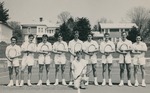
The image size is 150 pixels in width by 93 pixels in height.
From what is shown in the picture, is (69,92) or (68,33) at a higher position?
(68,33)

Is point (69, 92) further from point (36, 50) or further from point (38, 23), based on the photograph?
point (38, 23)

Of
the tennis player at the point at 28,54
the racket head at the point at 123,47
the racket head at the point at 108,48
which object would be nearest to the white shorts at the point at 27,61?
the tennis player at the point at 28,54

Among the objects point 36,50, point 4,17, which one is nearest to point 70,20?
point 4,17

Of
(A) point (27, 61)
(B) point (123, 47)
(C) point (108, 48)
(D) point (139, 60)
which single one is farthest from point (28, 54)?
(D) point (139, 60)

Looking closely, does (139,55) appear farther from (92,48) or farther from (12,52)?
(12,52)

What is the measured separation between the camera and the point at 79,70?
11.3 meters

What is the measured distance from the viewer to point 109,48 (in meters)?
12.3

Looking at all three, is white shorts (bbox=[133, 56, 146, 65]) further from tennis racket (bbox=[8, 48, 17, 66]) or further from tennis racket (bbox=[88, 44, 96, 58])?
tennis racket (bbox=[8, 48, 17, 66])

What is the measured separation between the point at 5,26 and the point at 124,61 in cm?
4557

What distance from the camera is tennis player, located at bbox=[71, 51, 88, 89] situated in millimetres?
11164

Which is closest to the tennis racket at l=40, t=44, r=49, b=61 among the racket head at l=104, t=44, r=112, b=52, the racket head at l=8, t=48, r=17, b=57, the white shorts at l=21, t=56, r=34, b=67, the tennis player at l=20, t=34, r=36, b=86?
the tennis player at l=20, t=34, r=36, b=86

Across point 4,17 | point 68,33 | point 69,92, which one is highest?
point 4,17

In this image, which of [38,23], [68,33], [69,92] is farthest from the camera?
[38,23]

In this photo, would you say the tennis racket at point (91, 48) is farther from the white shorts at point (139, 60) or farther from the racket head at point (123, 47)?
the white shorts at point (139, 60)
